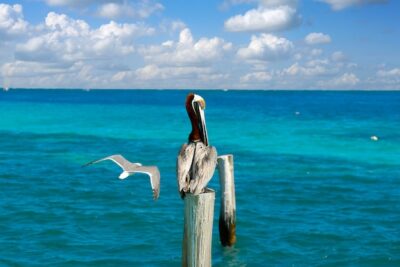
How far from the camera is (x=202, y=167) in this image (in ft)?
29.2

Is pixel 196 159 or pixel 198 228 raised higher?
pixel 196 159

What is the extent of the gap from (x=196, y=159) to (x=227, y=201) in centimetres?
410

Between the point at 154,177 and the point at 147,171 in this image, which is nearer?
the point at 154,177

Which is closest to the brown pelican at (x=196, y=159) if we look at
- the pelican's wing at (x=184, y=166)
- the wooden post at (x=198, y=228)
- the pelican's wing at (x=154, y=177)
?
the pelican's wing at (x=184, y=166)

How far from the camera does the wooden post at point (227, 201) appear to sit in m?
12.4

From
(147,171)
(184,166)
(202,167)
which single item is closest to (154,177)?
(147,171)

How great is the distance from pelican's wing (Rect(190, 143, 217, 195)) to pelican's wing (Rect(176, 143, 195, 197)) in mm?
99

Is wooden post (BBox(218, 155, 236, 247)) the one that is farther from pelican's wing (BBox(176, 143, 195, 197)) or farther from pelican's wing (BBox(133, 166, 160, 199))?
pelican's wing (BBox(176, 143, 195, 197))

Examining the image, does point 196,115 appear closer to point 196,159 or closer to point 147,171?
point 196,159

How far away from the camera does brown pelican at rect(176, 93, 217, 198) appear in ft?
28.8

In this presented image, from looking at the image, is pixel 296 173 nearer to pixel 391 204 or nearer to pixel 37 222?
pixel 391 204

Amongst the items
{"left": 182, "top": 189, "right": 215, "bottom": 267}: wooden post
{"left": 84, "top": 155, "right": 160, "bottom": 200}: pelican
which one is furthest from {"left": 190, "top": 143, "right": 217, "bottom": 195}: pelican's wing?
{"left": 84, "top": 155, "right": 160, "bottom": 200}: pelican

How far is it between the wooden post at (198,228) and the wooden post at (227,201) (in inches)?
141

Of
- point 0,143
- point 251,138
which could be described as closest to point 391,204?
point 251,138
